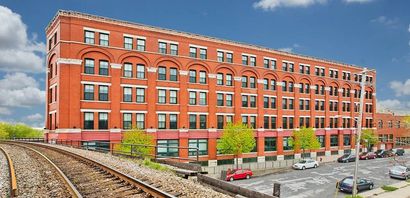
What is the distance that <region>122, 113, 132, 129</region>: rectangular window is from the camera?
38919 millimetres

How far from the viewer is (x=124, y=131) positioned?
38.6 meters

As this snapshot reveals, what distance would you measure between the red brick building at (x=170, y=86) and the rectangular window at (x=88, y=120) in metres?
0.11

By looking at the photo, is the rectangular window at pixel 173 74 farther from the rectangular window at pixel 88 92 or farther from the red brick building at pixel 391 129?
the red brick building at pixel 391 129

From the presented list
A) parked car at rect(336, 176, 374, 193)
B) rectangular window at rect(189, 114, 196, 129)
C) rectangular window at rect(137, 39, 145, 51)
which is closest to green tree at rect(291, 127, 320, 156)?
parked car at rect(336, 176, 374, 193)

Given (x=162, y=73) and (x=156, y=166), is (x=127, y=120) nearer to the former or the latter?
(x=162, y=73)

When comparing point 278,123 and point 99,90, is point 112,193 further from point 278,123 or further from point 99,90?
point 278,123

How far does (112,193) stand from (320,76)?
56.3m

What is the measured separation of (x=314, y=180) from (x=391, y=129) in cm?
4949

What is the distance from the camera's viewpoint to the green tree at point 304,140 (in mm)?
53219

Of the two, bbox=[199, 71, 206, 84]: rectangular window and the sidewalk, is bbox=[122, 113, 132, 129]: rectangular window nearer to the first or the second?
bbox=[199, 71, 206, 84]: rectangular window

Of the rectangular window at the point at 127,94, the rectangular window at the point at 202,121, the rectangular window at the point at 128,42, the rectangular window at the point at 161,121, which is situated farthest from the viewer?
the rectangular window at the point at 202,121

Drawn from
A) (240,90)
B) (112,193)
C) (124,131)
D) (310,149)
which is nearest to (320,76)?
(310,149)

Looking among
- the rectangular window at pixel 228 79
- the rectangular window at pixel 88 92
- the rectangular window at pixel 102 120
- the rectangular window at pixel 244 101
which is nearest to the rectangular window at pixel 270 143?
the rectangular window at pixel 244 101

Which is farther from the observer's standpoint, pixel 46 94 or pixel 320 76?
pixel 320 76
